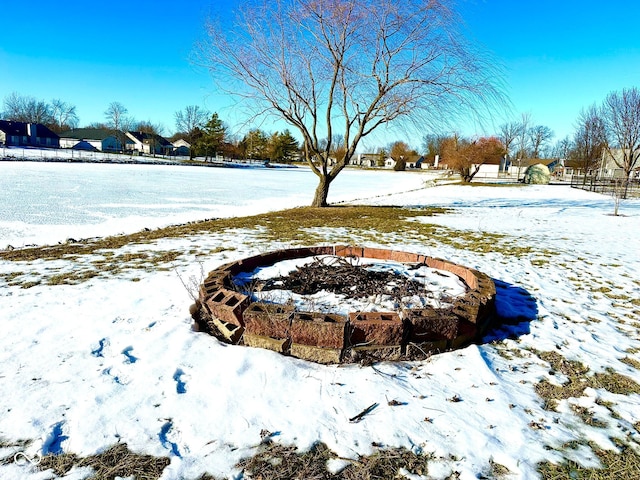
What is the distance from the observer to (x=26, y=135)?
224 ft

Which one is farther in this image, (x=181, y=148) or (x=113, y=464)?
(x=181, y=148)

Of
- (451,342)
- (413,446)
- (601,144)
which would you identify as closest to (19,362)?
(413,446)

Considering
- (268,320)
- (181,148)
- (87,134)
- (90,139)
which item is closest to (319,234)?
(268,320)

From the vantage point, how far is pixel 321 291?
3.87 metres

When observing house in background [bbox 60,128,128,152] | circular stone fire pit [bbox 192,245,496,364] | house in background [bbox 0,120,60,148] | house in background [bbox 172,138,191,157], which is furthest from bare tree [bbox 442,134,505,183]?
house in background [bbox 0,120,60,148]

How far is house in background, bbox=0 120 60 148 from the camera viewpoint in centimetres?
6500

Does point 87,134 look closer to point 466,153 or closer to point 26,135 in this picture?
point 26,135

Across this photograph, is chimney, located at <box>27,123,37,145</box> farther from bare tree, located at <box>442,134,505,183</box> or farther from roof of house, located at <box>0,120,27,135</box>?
bare tree, located at <box>442,134,505,183</box>

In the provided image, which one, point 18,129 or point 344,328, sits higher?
point 18,129

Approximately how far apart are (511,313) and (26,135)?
86635mm

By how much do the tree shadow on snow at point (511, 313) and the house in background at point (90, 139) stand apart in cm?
8299

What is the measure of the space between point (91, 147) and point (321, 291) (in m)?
84.6

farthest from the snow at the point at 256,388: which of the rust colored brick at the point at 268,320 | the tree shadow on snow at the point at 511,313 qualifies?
the rust colored brick at the point at 268,320

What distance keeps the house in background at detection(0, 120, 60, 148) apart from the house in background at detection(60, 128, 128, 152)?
1.77 m
